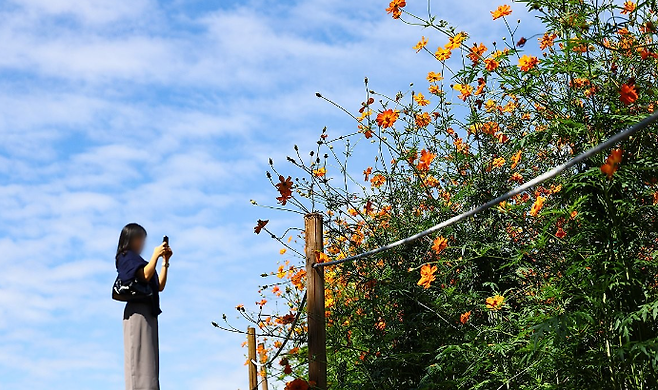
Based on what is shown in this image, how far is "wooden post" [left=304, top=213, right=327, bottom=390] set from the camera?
13.0ft

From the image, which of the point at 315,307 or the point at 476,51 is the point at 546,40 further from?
the point at 315,307

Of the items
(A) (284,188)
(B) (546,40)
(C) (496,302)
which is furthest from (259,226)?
(B) (546,40)

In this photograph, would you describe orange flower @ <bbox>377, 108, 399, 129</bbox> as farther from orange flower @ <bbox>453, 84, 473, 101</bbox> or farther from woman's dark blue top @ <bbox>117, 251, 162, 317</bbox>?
woman's dark blue top @ <bbox>117, 251, 162, 317</bbox>

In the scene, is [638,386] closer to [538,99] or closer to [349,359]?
[538,99]

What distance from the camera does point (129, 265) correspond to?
11.4 ft

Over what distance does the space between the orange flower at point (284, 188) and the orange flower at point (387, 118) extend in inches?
28.2

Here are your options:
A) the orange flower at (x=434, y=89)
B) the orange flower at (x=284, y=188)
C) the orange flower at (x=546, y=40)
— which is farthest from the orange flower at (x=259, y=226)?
the orange flower at (x=546, y=40)

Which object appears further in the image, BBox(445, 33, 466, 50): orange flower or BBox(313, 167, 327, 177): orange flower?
BBox(313, 167, 327, 177): orange flower

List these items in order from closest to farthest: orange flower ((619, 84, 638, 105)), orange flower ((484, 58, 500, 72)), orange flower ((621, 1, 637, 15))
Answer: orange flower ((619, 84, 638, 105)) → orange flower ((621, 1, 637, 15)) → orange flower ((484, 58, 500, 72))

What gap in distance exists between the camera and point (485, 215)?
4508mm

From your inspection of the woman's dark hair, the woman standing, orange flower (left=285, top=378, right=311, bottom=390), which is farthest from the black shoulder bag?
orange flower (left=285, top=378, right=311, bottom=390)

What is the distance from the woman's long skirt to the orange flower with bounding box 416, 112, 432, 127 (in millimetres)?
2153

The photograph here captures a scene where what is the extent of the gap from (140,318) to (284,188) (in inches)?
49.1

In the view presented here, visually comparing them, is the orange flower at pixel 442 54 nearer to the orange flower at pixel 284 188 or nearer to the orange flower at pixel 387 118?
the orange flower at pixel 387 118
